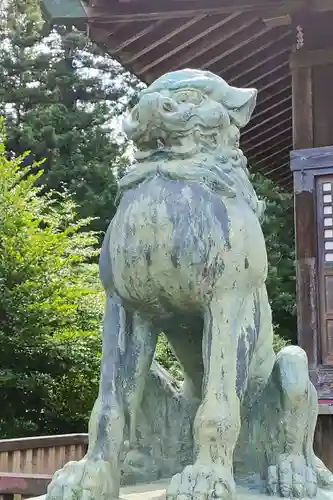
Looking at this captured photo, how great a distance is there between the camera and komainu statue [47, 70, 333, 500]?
1.65 m

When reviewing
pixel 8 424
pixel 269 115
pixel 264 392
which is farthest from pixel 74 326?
pixel 264 392

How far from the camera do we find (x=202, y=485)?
1522 mm

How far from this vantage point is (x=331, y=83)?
5.78 meters

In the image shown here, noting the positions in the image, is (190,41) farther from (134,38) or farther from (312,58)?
(312,58)

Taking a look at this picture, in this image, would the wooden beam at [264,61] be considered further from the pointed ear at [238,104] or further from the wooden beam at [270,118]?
the pointed ear at [238,104]

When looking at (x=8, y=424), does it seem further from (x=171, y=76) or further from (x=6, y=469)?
(x=171, y=76)

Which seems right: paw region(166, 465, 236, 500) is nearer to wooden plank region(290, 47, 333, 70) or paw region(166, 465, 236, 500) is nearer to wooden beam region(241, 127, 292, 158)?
wooden plank region(290, 47, 333, 70)

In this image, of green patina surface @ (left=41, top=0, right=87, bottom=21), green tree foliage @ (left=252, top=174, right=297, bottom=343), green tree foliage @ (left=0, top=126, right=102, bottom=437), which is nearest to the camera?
green patina surface @ (left=41, top=0, right=87, bottom=21)

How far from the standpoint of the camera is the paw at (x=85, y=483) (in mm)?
1568

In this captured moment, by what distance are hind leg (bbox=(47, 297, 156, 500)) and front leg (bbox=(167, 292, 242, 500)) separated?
0.58 ft

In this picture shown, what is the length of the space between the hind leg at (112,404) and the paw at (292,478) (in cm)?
40

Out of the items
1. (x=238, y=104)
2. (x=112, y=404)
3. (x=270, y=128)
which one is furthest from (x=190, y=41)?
(x=112, y=404)

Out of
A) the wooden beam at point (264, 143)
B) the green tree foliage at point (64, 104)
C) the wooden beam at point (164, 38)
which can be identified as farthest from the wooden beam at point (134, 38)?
the green tree foliage at point (64, 104)

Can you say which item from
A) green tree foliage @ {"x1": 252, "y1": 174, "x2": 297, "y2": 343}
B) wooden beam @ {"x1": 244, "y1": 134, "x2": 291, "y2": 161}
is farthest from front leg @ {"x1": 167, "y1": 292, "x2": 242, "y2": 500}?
green tree foliage @ {"x1": 252, "y1": 174, "x2": 297, "y2": 343}
